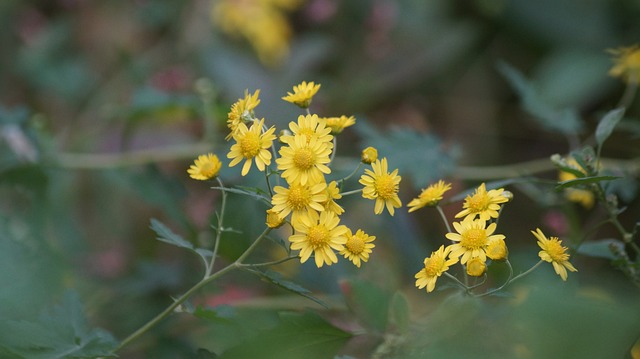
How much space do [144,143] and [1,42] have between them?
500 mm

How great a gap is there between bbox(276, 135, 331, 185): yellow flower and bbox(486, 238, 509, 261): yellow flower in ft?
0.42

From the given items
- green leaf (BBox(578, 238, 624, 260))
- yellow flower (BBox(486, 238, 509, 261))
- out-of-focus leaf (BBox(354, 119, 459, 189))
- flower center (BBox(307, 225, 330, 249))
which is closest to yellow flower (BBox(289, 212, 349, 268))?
flower center (BBox(307, 225, 330, 249))

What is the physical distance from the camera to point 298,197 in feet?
1.62

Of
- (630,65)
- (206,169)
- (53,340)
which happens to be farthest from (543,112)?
(53,340)

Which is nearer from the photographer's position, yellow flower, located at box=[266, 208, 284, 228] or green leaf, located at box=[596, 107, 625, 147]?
yellow flower, located at box=[266, 208, 284, 228]

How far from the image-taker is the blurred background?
3.33 feet

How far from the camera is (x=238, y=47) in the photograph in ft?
5.32

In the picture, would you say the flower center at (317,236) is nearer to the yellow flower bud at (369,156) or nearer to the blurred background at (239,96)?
the yellow flower bud at (369,156)

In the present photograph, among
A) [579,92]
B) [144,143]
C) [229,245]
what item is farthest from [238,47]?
[229,245]

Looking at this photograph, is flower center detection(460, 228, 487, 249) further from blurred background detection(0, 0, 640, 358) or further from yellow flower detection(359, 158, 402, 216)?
blurred background detection(0, 0, 640, 358)

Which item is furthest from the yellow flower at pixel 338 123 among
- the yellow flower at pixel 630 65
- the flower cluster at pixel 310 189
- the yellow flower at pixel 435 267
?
the yellow flower at pixel 630 65

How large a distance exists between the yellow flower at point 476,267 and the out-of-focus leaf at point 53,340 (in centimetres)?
26

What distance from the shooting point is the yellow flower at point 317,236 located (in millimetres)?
496

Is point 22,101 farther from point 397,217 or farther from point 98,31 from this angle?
point 397,217
